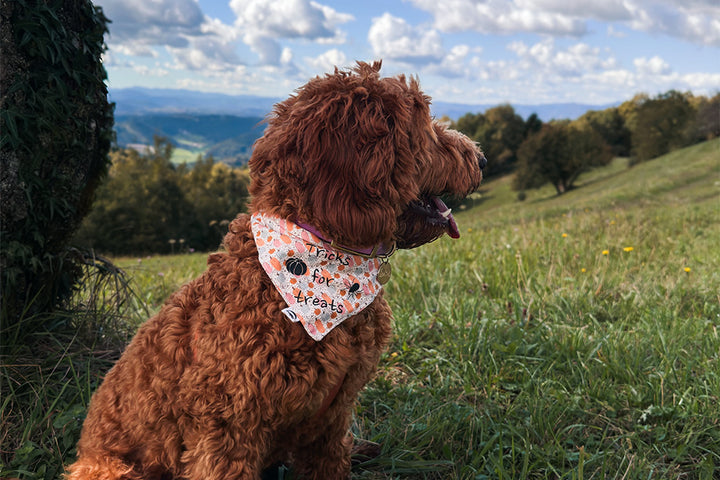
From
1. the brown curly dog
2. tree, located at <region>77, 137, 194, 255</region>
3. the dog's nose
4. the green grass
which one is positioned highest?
the dog's nose

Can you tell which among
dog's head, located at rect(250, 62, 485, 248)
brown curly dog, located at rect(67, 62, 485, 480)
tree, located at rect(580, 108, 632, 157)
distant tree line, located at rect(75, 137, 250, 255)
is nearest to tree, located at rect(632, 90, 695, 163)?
tree, located at rect(580, 108, 632, 157)

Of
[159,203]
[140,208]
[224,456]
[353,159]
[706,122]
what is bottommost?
[140,208]

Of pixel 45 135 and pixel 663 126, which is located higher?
A: pixel 663 126

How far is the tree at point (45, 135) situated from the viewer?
2883mm

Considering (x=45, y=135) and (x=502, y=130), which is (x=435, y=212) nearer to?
(x=45, y=135)

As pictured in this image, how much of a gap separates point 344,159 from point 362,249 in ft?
1.50

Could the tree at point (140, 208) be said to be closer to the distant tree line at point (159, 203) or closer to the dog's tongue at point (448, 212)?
the distant tree line at point (159, 203)

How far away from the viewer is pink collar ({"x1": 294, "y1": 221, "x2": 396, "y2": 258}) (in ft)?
7.52

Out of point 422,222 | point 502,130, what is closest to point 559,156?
point 502,130

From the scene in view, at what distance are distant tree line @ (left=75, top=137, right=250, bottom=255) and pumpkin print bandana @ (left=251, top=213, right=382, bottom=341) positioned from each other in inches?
1584

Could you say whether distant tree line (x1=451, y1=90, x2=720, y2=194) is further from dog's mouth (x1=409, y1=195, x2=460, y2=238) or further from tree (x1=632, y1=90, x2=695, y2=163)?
dog's mouth (x1=409, y1=195, x2=460, y2=238)

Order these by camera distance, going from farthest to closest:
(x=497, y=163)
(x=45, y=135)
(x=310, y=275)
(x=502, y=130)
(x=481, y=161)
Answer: (x=497, y=163), (x=502, y=130), (x=45, y=135), (x=481, y=161), (x=310, y=275)

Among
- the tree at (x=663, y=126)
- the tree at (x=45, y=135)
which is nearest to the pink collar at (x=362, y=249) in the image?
the tree at (x=45, y=135)

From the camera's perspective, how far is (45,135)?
306 cm
